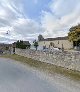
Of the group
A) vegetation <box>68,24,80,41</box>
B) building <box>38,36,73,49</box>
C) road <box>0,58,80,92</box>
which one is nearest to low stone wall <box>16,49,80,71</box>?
road <box>0,58,80,92</box>

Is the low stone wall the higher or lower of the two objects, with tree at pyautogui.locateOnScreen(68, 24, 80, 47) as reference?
lower

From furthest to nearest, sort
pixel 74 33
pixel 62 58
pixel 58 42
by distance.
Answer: pixel 58 42
pixel 74 33
pixel 62 58

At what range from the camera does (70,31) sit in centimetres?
7306

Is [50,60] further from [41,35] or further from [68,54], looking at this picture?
[41,35]

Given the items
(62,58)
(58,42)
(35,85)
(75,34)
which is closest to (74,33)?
(75,34)

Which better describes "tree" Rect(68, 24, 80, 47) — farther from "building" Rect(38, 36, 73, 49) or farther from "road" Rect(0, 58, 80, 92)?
"road" Rect(0, 58, 80, 92)

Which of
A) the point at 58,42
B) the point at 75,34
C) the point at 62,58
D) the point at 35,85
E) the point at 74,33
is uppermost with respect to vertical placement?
the point at 74,33

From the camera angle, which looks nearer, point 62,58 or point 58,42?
point 62,58

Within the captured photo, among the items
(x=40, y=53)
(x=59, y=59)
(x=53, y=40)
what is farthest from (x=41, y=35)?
(x=59, y=59)

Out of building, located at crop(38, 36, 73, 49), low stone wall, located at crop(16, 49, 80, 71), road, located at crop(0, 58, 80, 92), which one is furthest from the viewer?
building, located at crop(38, 36, 73, 49)

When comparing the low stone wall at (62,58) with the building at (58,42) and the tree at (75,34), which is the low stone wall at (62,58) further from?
the building at (58,42)

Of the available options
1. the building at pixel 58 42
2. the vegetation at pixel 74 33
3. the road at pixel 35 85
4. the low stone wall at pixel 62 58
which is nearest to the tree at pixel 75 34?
the vegetation at pixel 74 33

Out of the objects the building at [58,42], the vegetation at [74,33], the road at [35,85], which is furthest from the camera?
the building at [58,42]

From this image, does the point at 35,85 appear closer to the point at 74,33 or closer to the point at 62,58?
the point at 62,58
